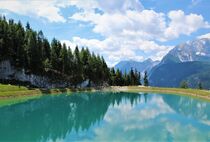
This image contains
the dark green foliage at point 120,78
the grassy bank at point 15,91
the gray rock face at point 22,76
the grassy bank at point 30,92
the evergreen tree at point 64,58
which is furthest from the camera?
the dark green foliage at point 120,78

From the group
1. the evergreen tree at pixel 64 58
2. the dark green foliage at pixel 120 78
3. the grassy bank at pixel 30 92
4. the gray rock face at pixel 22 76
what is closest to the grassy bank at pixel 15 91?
the grassy bank at pixel 30 92

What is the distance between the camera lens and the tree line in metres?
121

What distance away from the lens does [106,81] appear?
573 feet

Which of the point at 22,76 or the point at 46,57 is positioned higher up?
Result: the point at 46,57

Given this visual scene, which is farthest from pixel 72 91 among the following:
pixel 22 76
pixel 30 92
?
pixel 30 92

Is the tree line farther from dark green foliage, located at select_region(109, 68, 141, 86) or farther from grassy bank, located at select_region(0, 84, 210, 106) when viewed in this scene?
grassy bank, located at select_region(0, 84, 210, 106)

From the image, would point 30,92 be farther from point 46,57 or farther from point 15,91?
point 46,57

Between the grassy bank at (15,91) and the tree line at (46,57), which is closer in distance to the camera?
→ the grassy bank at (15,91)

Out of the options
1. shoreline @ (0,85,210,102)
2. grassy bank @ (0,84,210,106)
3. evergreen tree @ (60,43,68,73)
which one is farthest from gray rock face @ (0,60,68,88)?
grassy bank @ (0,84,210,106)

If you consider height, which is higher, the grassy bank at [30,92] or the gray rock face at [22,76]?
the gray rock face at [22,76]

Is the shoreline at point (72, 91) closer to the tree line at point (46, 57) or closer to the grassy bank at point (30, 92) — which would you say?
the grassy bank at point (30, 92)

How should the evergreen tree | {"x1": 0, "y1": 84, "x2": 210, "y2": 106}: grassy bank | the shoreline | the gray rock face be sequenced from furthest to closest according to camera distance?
the evergreen tree < the gray rock face < the shoreline < {"x1": 0, "y1": 84, "x2": 210, "y2": 106}: grassy bank

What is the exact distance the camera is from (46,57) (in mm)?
136750

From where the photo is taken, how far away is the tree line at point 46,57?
121m
